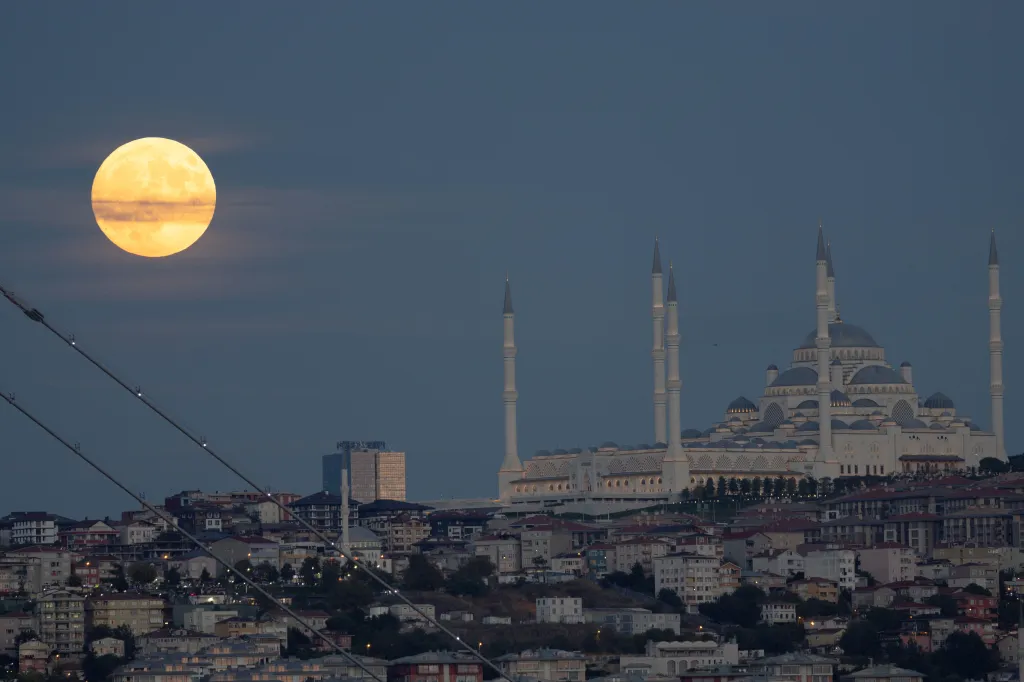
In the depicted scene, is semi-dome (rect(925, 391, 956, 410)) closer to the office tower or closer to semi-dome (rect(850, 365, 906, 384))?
semi-dome (rect(850, 365, 906, 384))

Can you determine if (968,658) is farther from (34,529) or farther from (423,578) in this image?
(34,529)

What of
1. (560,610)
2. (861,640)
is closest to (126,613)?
(560,610)

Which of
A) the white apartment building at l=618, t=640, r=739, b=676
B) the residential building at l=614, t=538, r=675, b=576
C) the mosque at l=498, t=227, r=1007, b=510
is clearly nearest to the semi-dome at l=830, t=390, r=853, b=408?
the mosque at l=498, t=227, r=1007, b=510

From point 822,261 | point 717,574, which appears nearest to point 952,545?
point 717,574

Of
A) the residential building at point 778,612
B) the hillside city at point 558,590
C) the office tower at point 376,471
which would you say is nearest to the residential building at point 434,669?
the hillside city at point 558,590

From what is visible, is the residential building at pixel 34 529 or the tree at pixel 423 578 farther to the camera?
the residential building at pixel 34 529

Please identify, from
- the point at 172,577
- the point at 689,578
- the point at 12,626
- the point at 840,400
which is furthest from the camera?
the point at 840,400

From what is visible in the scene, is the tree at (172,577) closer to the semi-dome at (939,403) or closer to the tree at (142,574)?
the tree at (142,574)
